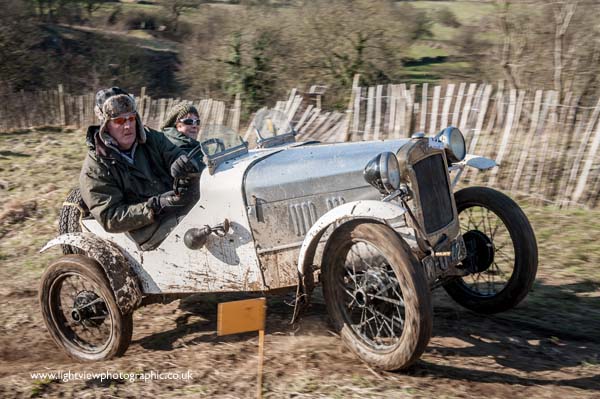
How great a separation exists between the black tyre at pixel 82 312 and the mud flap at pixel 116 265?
60 millimetres

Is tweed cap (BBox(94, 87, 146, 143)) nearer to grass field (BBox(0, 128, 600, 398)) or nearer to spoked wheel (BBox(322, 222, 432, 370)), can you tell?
grass field (BBox(0, 128, 600, 398))

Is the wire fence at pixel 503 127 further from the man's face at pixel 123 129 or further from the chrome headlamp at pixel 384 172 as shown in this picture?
the chrome headlamp at pixel 384 172

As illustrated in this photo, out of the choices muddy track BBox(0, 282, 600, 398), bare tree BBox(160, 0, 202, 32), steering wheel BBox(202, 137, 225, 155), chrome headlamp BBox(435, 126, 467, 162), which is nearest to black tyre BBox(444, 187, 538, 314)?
muddy track BBox(0, 282, 600, 398)

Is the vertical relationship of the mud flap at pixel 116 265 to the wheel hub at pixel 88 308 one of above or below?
above

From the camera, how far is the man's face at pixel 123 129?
512 centimetres

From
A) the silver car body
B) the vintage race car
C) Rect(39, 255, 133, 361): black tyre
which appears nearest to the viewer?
the vintage race car

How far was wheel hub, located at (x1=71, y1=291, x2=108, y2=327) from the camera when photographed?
5191mm

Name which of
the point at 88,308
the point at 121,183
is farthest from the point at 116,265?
the point at 121,183

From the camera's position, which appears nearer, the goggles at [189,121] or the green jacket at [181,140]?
the green jacket at [181,140]

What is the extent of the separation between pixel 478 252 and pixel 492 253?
0.35ft

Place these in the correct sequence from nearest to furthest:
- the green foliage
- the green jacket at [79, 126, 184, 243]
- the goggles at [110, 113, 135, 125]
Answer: the green jacket at [79, 126, 184, 243]
the goggles at [110, 113, 135, 125]
the green foliage

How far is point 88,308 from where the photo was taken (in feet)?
17.1

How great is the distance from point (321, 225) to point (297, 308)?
647 millimetres

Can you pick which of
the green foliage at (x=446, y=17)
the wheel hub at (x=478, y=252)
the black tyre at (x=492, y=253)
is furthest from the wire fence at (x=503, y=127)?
the green foliage at (x=446, y=17)
